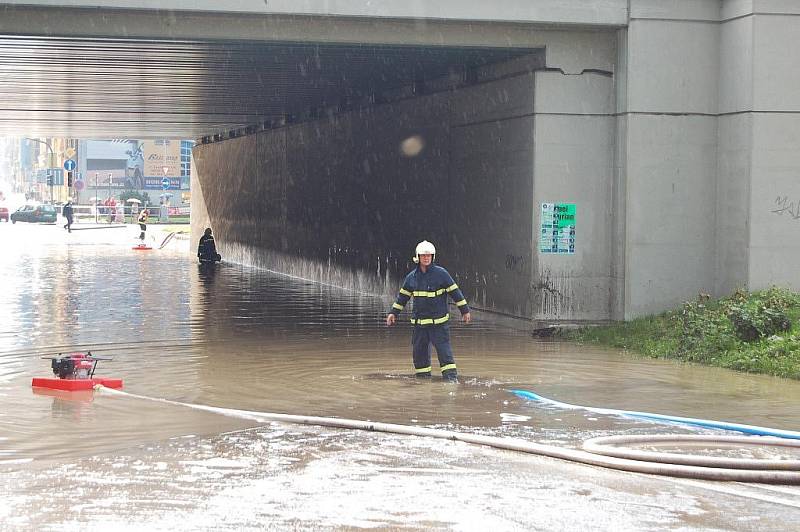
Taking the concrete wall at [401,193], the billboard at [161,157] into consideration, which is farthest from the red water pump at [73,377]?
the billboard at [161,157]

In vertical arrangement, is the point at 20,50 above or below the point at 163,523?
above

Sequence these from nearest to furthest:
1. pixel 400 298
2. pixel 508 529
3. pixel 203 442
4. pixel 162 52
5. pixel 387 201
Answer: pixel 508 529, pixel 203 442, pixel 400 298, pixel 162 52, pixel 387 201

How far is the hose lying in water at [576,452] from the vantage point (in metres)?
8.28

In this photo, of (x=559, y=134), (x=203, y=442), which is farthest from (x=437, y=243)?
(x=203, y=442)

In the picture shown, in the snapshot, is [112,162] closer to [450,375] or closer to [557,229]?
[557,229]

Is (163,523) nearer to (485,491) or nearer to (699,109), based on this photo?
(485,491)

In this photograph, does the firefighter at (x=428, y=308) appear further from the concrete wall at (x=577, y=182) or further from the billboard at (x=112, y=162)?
the billboard at (x=112, y=162)

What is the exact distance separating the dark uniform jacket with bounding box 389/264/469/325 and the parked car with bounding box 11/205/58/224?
67483 mm

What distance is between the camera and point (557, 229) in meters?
19.6

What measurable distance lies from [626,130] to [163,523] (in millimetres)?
13236

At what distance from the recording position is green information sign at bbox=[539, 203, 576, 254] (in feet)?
64.1

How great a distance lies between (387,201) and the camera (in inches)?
1080

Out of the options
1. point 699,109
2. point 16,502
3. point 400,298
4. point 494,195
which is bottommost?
point 16,502

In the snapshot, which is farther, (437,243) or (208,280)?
(208,280)
